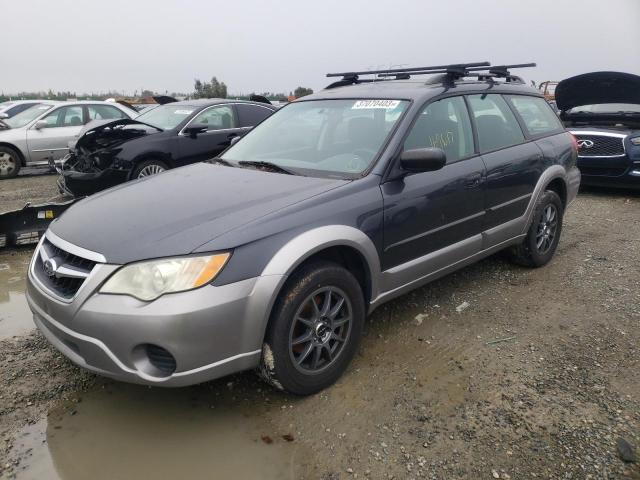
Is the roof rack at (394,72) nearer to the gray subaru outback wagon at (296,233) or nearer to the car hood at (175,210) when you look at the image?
the gray subaru outback wagon at (296,233)

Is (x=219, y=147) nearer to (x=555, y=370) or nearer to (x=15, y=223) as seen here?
(x=15, y=223)

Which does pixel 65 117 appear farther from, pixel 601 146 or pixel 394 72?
pixel 601 146

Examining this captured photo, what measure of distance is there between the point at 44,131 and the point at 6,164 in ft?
3.16

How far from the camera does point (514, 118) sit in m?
4.31

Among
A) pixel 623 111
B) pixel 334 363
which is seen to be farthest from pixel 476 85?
pixel 623 111

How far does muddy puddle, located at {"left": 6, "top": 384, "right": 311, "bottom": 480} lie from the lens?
2.28 meters

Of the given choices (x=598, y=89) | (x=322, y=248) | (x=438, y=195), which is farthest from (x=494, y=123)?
(x=598, y=89)

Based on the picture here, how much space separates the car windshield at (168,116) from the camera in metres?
7.61

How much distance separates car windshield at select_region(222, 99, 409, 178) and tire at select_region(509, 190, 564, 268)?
1.91 metres

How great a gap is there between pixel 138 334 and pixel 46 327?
736 millimetres

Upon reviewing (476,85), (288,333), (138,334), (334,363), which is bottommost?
(334,363)

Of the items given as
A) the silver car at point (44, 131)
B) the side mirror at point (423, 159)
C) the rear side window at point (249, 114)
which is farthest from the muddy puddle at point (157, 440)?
the silver car at point (44, 131)

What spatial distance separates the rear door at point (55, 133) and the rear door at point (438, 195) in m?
8.83

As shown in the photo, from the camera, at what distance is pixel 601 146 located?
25.5 ft
